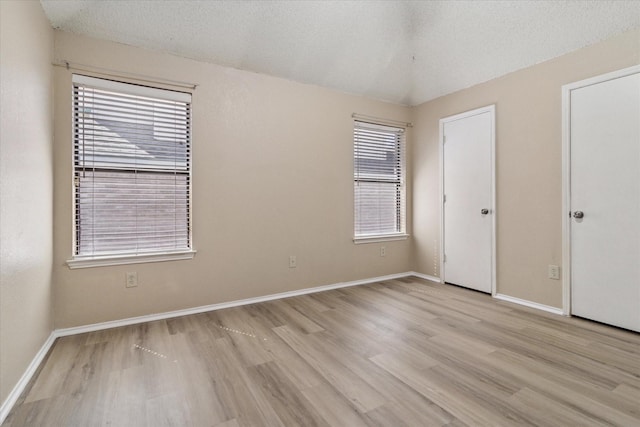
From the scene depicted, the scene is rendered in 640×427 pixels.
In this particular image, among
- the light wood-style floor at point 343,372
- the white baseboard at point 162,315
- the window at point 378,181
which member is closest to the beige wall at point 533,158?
the white baseboard at point 162,315

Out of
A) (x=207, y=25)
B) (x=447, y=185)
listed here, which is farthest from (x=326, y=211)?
(x=207, y=25)

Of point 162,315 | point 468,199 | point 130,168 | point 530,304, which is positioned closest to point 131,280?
point 162,315

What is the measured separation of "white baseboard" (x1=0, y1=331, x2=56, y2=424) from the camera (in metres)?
1.53

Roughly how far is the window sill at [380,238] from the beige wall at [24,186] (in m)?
2.91

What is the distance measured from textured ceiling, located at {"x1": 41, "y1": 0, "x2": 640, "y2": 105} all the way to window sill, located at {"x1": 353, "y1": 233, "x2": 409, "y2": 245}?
1.89 m

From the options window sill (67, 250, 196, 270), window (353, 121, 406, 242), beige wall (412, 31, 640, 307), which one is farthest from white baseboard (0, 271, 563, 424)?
window (353, 121, 406, 242)

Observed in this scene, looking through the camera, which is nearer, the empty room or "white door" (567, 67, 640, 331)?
the empty room

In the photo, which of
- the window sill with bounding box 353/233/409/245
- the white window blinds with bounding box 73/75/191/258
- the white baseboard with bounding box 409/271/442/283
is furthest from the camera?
the white baseboard with bounding box 409/271/442/283

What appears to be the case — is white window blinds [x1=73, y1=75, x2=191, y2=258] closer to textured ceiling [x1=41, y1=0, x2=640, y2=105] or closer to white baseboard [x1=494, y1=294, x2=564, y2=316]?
textured ceiling [x1=41, y1=0, x2=640, y2=105]

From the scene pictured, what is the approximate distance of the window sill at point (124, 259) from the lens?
2479 mm

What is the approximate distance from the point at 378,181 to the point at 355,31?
1.82 m

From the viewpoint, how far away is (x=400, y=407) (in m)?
1.58

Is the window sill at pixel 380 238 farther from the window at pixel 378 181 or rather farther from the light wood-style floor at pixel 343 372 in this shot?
the light wood-style floor at pixel 343 372

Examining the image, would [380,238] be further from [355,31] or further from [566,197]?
[355,31]
